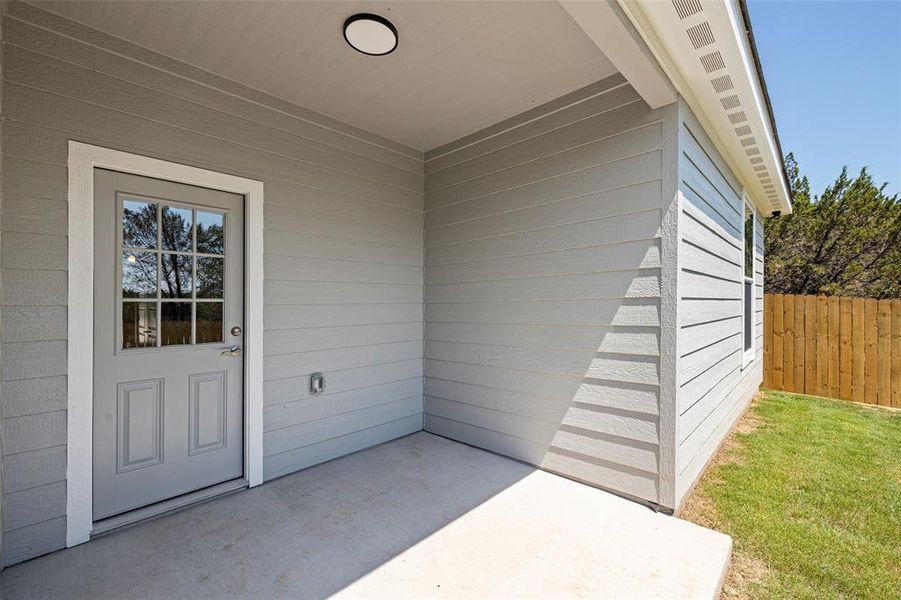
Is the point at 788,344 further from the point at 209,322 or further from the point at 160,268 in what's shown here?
the point at 160,268

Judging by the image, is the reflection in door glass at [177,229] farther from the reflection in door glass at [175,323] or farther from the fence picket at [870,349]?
the fence picket at [870,349]

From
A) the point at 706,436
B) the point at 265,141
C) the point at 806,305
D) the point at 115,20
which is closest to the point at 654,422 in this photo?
the point at 706,436

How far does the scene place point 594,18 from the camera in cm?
178

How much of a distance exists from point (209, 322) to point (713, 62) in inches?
136

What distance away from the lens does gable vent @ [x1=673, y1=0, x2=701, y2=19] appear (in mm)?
1802

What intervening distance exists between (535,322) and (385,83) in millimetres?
2045

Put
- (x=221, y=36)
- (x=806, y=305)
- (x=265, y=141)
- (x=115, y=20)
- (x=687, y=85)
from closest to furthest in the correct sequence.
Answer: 1. (x=115, y=20)
2. (x=221, y=36)
3. (x=687, y=85)
4. (x=265, y=141)
5. (x=806, y=305)

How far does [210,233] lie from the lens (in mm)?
2705

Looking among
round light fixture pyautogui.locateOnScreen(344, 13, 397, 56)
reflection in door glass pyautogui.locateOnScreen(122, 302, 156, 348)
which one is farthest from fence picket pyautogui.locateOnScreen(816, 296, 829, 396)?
reflection in door glass pyautogui.locateOnScreen(122, 302, 156, 348)

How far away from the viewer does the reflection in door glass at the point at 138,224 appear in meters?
2.36

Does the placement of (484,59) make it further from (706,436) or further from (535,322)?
(706,436)

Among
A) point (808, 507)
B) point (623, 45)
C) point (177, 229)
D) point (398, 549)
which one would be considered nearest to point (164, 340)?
point (177, 229)

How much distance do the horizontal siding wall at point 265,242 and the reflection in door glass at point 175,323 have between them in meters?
0.47

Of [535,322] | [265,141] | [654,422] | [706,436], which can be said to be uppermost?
[265,141]
